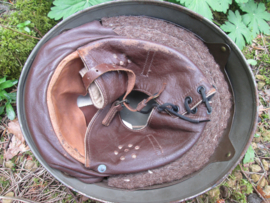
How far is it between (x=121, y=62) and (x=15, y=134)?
905 mm

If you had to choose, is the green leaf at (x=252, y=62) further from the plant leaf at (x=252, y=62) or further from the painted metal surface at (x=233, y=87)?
the painted metal surface at (x=233, y=87)

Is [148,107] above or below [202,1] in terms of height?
below

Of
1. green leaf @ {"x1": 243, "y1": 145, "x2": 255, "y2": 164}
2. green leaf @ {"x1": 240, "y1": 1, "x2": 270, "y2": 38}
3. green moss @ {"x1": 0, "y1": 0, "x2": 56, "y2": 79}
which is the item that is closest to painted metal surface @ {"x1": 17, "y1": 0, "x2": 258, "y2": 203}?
green moss @ {"x1": 0, "y1": 0, "x2": 56, "y2": 79}

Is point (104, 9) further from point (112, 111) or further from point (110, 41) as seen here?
point (112, 111)

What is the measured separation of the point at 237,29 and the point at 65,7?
1115 mm

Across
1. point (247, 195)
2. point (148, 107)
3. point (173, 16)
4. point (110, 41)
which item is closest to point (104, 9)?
point (110, 41)

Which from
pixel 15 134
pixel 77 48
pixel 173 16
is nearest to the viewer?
pixel 77 48

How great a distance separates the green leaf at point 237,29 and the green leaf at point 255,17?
0.05m

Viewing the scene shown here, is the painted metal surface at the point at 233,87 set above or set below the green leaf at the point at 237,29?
below

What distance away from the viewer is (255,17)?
126cm

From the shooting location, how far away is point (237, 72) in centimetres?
103

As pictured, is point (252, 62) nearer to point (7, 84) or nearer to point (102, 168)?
point (102, 168)

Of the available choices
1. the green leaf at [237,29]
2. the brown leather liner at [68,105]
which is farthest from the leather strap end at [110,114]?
the green leaf at [237,29]

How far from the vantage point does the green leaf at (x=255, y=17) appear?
125 cm
